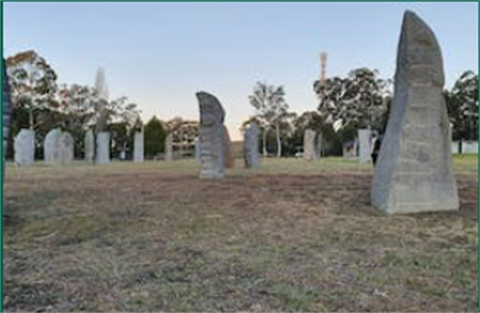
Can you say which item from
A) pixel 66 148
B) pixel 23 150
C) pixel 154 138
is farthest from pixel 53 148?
pixel 154 138

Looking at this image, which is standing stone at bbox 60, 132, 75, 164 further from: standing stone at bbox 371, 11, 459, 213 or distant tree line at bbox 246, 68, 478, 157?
distant tree line at bbox 246, 68, 478, 157

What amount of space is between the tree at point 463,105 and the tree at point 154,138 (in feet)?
69.8

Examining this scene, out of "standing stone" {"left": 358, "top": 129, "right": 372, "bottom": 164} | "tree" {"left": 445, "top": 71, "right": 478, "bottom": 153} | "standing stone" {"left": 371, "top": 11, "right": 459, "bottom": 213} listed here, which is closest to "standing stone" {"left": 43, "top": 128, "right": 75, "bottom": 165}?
"standing stone" {"left": 358, "top": 129, "right": 372, "bottom": 164}

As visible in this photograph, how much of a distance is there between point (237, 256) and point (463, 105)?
32.8 meters

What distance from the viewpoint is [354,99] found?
5075cm

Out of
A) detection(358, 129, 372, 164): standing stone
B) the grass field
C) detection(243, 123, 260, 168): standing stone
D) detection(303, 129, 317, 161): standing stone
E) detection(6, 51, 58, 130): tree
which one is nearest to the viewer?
the grass field

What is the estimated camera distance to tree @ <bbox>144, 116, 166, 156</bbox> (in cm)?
4209

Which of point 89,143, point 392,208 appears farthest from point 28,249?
point 89,143

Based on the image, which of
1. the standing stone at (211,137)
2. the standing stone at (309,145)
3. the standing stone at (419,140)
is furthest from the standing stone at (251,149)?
the standing stone at (419,140)

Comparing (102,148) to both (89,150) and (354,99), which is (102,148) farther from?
(354,99)

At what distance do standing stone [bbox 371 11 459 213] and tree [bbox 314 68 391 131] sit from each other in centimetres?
4171

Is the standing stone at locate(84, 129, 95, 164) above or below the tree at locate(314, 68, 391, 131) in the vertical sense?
below

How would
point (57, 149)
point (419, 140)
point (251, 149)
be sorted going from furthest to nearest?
1. point (57, 149)
2. point (251, 149)
3. point (419, 140)

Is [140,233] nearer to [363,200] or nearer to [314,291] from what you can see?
[314,291]
